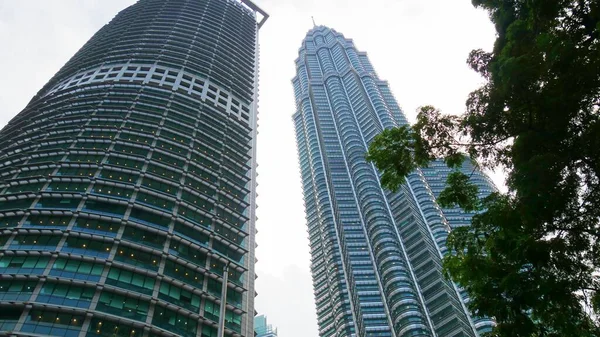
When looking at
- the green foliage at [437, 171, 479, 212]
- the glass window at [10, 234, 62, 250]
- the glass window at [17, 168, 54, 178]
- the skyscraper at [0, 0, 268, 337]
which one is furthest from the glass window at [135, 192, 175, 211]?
the green foliage at [437, 171, 479, 212]

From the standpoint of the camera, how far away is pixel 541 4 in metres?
11.2

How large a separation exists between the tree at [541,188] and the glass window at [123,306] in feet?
103

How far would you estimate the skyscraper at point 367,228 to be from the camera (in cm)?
9325

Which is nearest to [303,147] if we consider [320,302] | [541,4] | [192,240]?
[320,302]

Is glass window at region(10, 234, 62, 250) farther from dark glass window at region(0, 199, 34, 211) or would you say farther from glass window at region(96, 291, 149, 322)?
glass window at region(96, 291, 149, 322)

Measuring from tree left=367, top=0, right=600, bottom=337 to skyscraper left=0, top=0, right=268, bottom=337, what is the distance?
50.9 ft

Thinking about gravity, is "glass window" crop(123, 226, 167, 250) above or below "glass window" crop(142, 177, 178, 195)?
below

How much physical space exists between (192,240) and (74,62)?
5423 cm

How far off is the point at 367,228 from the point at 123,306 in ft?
296

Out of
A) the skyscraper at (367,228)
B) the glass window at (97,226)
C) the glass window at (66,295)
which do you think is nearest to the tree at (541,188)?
the glass window at (66,295)

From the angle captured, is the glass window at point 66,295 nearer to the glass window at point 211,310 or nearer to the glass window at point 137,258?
the glass window at point 137,258

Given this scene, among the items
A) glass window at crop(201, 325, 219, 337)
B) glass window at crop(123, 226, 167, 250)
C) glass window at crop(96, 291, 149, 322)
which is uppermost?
glass window at crop(123, 226, 167, 250)

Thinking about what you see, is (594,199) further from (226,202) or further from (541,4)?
(226,202)

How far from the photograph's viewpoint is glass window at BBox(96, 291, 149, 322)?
35.4 m
